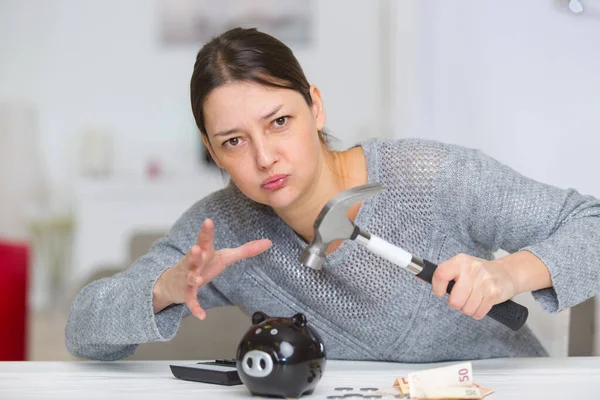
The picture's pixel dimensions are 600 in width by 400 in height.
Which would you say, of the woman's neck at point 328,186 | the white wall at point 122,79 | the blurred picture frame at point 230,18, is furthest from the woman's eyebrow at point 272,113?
the blurred picture frame at point 230,18

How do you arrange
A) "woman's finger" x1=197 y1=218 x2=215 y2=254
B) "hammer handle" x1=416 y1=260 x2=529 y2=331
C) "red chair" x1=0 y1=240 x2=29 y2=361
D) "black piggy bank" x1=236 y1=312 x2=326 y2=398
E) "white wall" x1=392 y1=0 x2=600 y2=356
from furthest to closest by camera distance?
"red chair" x1=0 y1=240 x2=29 y2=361 < "white wall" x1=392 y1=0 x2=600 y2=356 < "hammer handle" x1=416 y1=260 x2=529 y2=331 < "woman's finger" x1=197 y1=218 x2=215 y2=254 < "black piggy bank" x1=236 y1=312 x2=326 y2=398

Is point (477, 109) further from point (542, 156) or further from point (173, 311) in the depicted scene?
point (173, 311)

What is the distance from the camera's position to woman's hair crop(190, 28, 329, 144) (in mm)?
1482

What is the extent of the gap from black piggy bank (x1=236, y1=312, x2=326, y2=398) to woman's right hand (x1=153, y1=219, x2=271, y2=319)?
14cm

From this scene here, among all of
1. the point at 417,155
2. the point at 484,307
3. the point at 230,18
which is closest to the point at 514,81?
the point at 417,155

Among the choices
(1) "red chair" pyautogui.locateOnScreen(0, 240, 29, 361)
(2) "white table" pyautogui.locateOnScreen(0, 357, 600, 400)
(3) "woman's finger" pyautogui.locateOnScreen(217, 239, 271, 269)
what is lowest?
(1) "red chair" pyautogui.locateOnScreen(0, 240, 29, 361)

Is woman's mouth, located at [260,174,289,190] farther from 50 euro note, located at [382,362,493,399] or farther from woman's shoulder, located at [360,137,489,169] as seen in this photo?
50 euro note, located at [382,362,493,399]

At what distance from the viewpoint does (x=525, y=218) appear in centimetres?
155

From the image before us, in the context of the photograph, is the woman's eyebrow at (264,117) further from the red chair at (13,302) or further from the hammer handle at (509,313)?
the red chair at (13,302)

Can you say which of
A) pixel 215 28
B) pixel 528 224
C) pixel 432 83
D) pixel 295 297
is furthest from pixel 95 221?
pixel 528 224

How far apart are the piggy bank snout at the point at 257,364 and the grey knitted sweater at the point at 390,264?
16.3 inches

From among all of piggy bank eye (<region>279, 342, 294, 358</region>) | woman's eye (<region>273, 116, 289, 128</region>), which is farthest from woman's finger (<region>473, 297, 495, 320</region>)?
woman's eye (<region>273, 116, 289, 128</region>)

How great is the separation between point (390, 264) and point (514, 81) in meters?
1.39

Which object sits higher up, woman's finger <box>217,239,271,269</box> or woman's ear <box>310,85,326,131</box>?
woman's ear <box>310,85,326,131</box>
